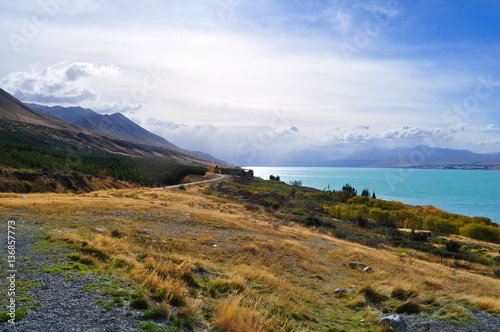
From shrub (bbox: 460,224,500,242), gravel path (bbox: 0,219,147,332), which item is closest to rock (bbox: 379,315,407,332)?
gravel path (bbox: 0,219,147,332)

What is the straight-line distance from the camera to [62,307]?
7.12 meters

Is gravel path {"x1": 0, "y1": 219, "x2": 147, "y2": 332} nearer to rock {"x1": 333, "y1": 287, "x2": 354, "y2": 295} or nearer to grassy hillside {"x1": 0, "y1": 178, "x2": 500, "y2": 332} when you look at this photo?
grassy hillside {"x1": 0, "y1": 178, "x2": 500, "y2": 332}

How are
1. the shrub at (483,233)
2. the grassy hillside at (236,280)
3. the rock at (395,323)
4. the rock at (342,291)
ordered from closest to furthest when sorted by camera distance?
the grassy hillside at (236,280) → the rock at (395,323) → the rock at (342,291) → the shrub at (483,233)

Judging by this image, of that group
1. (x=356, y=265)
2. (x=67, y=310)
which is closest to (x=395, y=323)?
(x=67, y=310)

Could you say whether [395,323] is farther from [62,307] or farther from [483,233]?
[483,233]

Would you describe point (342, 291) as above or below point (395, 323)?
below

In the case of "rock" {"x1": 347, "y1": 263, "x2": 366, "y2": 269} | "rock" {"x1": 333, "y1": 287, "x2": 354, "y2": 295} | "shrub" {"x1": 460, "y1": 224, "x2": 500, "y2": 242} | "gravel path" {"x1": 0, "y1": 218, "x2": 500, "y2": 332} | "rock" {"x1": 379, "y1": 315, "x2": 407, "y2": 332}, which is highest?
"gravel path" {"x1": 0, "y1": 218, "x2": 500, "y2": 332}

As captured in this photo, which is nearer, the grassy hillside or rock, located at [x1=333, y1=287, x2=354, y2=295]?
the grassy hillside

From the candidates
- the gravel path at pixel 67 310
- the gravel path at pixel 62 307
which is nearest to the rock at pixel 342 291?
the gravel path at pixel 67 310

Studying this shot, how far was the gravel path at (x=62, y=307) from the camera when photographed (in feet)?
20.7

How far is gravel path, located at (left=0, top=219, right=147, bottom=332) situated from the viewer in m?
6.32

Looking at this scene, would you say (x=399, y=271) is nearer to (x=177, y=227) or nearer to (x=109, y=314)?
(x=177, y=227)

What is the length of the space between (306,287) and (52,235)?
11.9 meters

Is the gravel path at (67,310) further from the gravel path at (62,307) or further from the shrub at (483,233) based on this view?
the shrub at (483,233)
